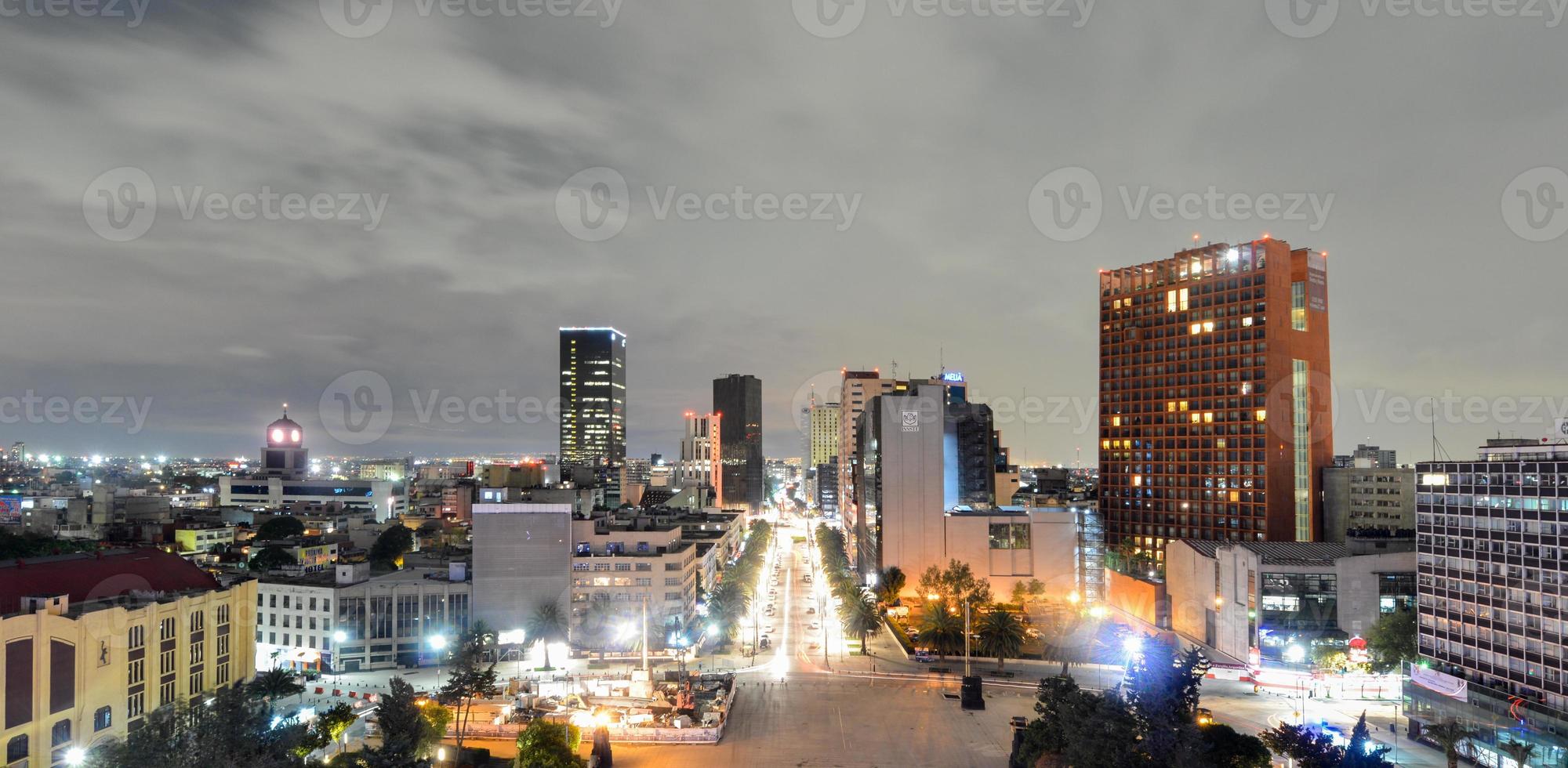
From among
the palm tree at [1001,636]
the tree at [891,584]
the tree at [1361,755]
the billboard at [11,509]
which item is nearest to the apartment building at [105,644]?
the palm tree at [1001,636]

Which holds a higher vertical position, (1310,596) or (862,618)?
(1310,596)

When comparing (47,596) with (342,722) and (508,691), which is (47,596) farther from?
(508,691)

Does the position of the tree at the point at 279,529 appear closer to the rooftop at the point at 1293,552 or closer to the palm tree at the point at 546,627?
the palm tree at the point at 546,627

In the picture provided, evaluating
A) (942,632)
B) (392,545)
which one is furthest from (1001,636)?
(392,545)

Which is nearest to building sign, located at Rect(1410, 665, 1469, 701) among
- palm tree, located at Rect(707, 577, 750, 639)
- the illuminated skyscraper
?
the illuminated skyscraper

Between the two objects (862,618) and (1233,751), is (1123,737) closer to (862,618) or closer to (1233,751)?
(1233,751)

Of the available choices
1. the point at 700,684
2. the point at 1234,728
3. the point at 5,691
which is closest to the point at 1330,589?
the point at 1234,728
